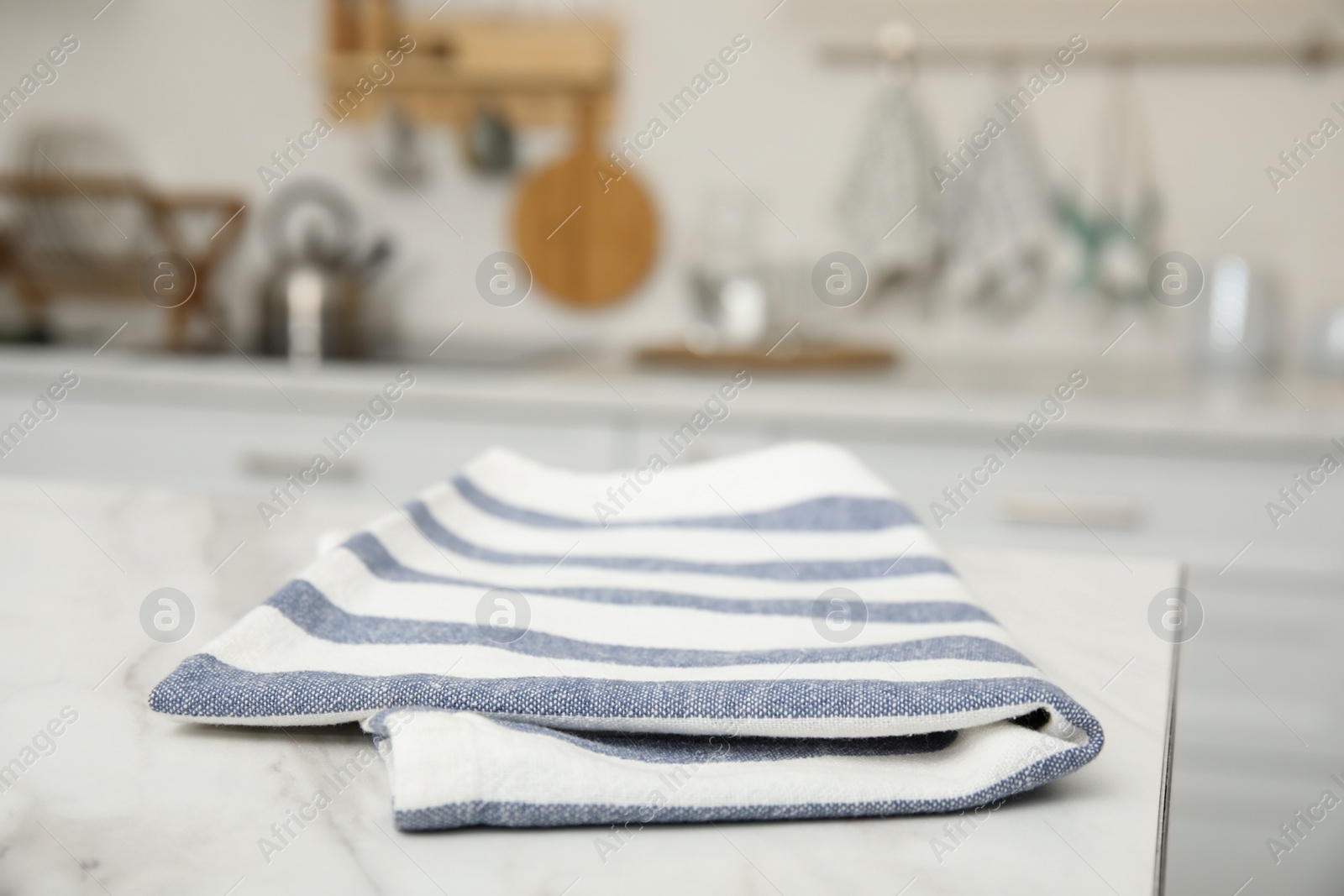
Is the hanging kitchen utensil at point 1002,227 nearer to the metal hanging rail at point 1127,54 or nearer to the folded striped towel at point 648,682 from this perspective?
the metal hanging rail at point 1127,54

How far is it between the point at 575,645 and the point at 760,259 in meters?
1.45

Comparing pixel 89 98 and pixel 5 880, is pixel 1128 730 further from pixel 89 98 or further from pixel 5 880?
pixel 89 98

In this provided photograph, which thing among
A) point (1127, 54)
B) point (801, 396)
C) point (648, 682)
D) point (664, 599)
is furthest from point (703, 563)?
point (1127, 54)

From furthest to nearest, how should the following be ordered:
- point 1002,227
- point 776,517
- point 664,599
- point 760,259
A: point 760,259
point 1002,227
point 776,517
point 664,599

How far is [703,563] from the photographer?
1.75ft

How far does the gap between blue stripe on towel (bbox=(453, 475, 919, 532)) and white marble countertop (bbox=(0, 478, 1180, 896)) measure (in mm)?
111

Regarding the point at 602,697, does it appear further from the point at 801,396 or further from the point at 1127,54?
the point at 1127,54

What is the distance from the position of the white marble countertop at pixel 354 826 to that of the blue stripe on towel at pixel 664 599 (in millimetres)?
64

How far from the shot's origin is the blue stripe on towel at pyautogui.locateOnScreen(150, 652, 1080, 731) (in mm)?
345

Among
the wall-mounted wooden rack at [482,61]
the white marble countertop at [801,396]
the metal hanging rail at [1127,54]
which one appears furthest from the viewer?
the wall-mounted wooden rack at [482,61]

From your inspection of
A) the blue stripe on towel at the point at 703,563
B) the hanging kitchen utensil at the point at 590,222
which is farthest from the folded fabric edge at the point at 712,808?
the hanging kitchen utensil at the point at 590,222

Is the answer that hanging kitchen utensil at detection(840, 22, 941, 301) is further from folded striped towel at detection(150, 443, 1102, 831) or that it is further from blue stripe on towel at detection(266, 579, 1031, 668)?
blue stripe on towel at detection(266, 579, 1031, 668)

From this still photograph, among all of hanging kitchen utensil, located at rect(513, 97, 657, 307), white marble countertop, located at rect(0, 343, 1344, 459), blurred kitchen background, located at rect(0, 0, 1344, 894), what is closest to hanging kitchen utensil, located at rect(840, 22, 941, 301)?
blurred kitchen background, located at rect(0, 0, 1344, 894)

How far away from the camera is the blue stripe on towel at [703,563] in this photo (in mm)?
500
